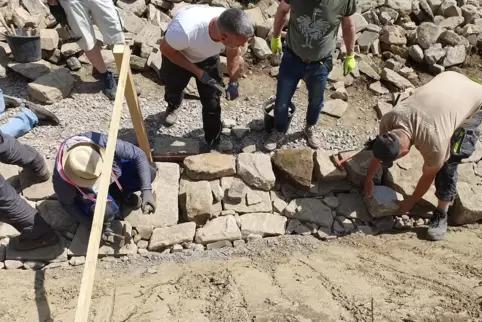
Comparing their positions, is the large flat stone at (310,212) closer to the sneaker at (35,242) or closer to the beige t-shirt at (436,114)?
the beige t-shirt at (436,114)

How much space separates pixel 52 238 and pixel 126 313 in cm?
103

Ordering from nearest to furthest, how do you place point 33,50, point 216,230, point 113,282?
point 113,282 < point 216,230 < point 33,50

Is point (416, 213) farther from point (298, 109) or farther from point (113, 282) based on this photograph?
point (113, 282)

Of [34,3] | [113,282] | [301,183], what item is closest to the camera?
[113,282]

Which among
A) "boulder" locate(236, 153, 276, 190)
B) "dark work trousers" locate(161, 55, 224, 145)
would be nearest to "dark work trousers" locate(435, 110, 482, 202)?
"boulder" locate(236, 153, 276, 190)

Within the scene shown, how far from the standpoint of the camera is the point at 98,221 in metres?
2.76

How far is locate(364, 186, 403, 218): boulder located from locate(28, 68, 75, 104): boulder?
3.53 m

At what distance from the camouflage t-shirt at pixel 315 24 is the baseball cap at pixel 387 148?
1.05 meters

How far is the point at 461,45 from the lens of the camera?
6.14 metres

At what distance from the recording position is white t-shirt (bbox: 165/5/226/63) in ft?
12.4

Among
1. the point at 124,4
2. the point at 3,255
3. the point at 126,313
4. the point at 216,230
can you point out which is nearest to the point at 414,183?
the point at 216,230

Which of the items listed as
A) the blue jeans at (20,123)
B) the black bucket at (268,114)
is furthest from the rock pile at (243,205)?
the black bucket at (268,114)

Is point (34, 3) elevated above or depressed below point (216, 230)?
above

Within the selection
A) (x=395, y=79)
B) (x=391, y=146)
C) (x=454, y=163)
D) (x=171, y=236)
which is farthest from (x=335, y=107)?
(x=171, y=236)
